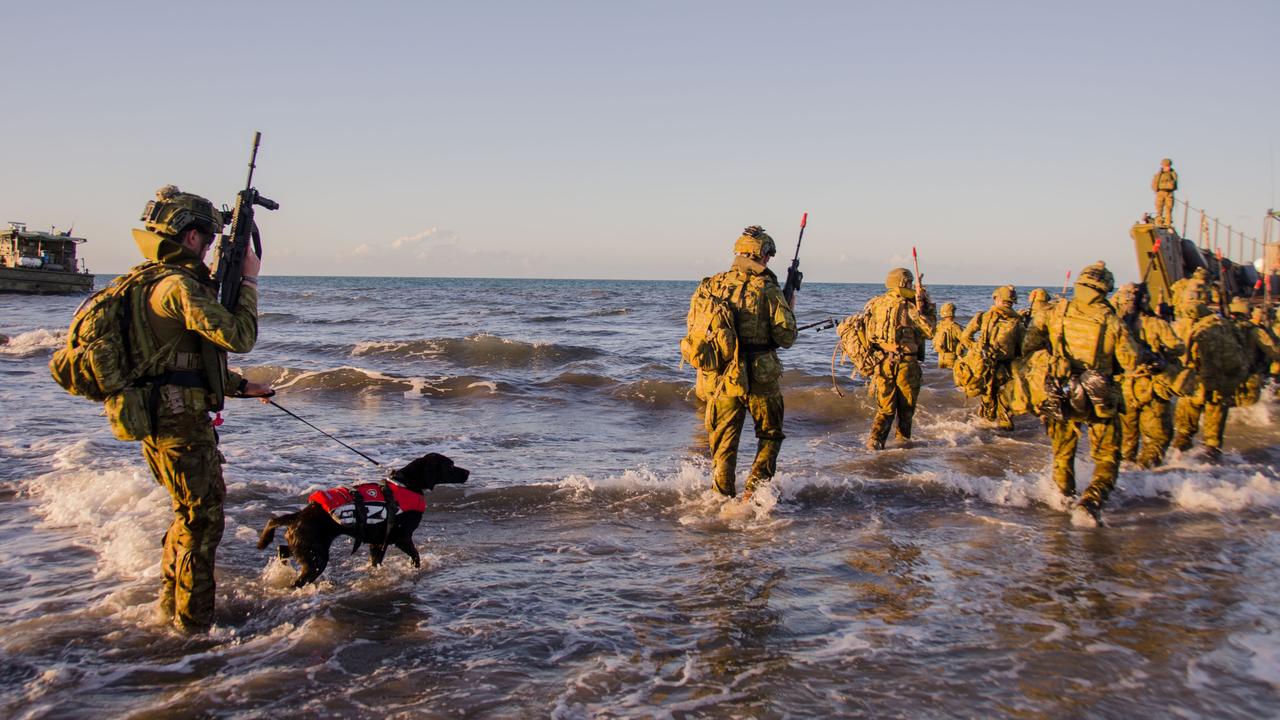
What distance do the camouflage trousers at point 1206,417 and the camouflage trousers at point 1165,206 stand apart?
7.43 meters

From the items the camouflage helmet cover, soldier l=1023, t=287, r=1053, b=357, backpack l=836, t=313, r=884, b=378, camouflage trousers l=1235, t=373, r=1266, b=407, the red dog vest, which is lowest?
the red dog vest

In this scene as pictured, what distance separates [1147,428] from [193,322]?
9670mm

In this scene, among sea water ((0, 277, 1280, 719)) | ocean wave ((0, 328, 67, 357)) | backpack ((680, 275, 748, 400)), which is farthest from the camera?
ocean wave ((0, 328, 67, 357))

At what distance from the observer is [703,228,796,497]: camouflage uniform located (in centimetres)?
677

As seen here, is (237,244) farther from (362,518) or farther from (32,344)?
(32,344)

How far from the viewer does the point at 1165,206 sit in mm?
16250

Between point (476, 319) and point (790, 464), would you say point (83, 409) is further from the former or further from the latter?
point (476, 319)

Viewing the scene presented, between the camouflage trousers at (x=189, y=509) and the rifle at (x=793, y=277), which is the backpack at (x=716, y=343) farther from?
the camouflage trousers at (x=189, y=509)

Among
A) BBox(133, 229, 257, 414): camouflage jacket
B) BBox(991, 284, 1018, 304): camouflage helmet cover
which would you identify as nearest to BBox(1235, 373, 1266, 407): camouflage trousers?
BBox(991, 284, 1018, 304): camouflage helmet cover

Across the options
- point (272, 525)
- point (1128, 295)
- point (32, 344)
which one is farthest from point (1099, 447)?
point (32, 344)

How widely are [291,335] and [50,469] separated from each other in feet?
61.4

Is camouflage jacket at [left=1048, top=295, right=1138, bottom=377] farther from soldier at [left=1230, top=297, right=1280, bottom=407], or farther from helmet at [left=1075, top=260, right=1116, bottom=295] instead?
soldier at [left=1230, top=297, right=1280, bottom=407]

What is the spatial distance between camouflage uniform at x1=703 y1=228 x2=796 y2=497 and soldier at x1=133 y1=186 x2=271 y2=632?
375 cm

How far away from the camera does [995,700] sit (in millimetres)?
3881
